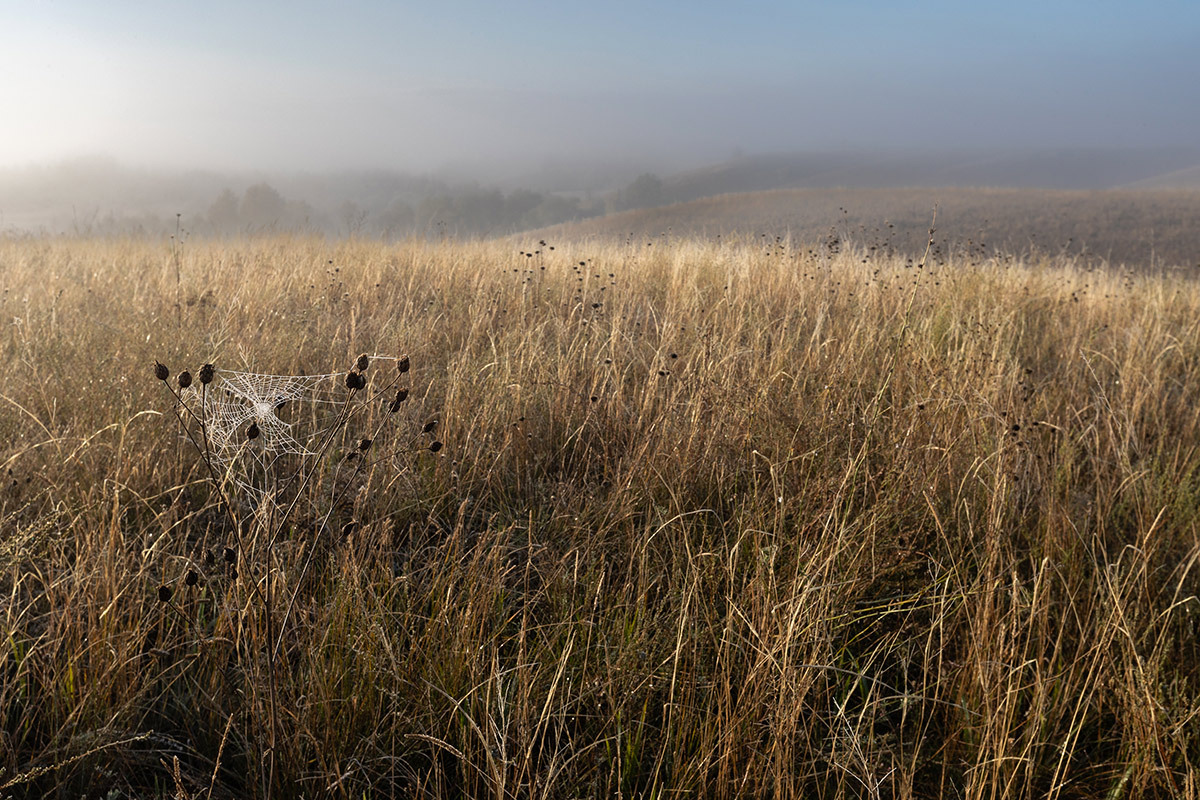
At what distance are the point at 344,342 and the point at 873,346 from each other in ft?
9.28

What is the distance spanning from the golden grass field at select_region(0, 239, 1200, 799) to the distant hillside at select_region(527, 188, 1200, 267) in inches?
335

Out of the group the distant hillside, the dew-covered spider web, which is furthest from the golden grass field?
the distant hillside

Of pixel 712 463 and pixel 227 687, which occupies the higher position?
pixel 712 463

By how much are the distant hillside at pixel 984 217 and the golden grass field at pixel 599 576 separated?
852cm

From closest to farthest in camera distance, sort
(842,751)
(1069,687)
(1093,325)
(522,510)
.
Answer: (842,751)
(1069,687)
(522,510)
(1093,325)

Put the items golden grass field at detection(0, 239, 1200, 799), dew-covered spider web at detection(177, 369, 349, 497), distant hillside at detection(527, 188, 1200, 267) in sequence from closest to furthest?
golden grass field at detection(0, 239, 1200, 799)
dew-covered spider web at detection(177, 369, 349, 497)
distant hillside at detection(527, 188, 1200, 267)

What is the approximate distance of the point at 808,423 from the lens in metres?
2.48

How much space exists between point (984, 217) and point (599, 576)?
82.3 feet

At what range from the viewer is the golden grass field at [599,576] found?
1382 mm

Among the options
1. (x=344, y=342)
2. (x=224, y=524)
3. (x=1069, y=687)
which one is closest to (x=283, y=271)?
(x=344, y=342)

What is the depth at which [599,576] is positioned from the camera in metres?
1.86

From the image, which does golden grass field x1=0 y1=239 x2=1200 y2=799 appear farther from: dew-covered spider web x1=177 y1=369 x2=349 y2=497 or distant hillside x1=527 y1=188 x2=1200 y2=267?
distant hillside x1=527 y1=188 x2=1200 y2=267

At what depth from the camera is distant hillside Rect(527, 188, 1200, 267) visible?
1775 cm

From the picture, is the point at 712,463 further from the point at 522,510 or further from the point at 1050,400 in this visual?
the point at 1050,400
